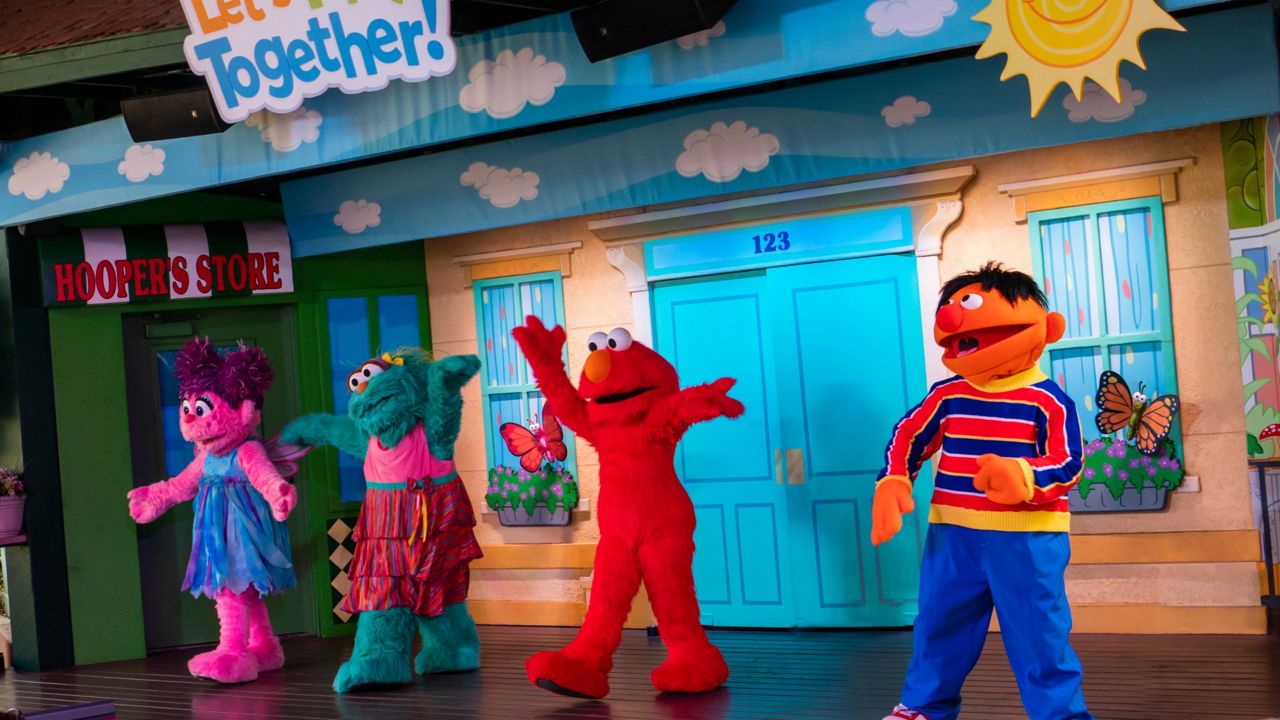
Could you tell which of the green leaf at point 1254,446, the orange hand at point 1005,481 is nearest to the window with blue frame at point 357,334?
the orange hand at point 1005,481

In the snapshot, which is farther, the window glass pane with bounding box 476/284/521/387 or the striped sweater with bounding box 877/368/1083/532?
the window glass pane with bounding box 476/284/521/387

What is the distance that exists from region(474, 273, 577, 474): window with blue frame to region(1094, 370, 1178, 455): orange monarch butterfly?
296cm

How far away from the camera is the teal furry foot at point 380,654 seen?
5.79m

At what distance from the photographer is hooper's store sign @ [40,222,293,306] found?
23.6 feet

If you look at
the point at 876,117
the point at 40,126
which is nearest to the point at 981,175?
the point at 876,117

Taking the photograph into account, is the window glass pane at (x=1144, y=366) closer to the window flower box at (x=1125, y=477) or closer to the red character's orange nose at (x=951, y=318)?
the window flower box at (x=1125, y=477)

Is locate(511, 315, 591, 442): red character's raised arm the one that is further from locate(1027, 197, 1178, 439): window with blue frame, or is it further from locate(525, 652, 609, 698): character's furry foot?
locate(1027, 197, 1178, 439): window with blue frame

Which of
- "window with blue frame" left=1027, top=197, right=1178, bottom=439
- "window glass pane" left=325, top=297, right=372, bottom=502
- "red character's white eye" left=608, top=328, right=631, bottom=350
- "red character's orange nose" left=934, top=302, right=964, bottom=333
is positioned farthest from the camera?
"window glass pane" left=325, top=297, right=372, bottom=502

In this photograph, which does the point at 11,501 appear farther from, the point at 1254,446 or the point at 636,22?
the point at 1254,446

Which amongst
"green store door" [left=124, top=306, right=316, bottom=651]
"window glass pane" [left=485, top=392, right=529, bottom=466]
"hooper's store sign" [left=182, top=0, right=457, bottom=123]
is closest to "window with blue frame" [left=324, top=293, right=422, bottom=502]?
"green store door" [left=124, top=306, right=316, bottom=651]

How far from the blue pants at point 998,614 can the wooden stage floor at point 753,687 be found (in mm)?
490

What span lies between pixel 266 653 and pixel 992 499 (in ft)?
13.3

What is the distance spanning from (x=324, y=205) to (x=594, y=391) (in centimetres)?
256

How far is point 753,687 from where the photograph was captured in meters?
5.39
